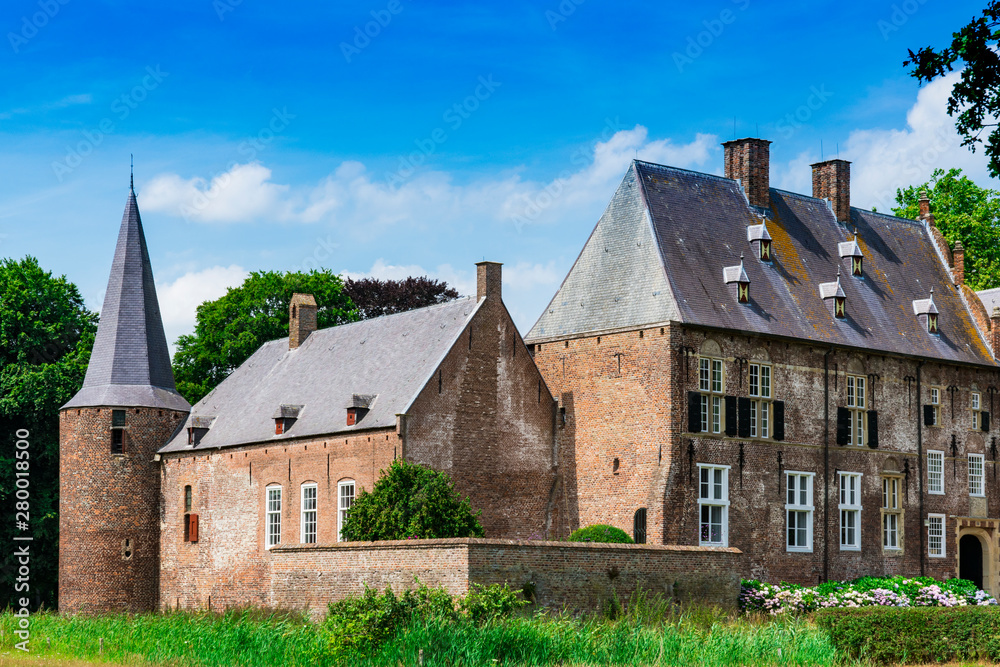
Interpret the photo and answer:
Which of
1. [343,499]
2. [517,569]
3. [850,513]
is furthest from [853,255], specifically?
[517,569]

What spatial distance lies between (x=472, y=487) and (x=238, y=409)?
10.0 meters

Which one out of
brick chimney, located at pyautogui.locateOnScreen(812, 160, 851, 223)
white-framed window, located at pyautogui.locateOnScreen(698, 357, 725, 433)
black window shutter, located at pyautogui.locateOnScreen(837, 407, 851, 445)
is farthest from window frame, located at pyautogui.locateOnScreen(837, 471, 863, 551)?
brick chimney, located at pyautogui.locateOnScreen(812, 160, 851, 223)

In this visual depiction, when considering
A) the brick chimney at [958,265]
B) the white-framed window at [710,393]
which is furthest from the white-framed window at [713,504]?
the brick chimney at [958,265]

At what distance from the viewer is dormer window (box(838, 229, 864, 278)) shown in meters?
37.5

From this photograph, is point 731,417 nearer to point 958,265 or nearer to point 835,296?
point 835,296

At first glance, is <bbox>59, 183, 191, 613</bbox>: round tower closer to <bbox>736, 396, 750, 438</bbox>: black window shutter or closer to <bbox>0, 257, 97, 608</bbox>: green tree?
<bbox>0, 257, 97, 608</bbox>: green tree

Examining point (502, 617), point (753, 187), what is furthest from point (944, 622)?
point (753, 187)

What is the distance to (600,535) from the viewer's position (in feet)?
96.7

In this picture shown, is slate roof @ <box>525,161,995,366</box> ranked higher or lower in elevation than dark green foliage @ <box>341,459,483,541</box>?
higher

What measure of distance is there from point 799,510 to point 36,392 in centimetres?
2352

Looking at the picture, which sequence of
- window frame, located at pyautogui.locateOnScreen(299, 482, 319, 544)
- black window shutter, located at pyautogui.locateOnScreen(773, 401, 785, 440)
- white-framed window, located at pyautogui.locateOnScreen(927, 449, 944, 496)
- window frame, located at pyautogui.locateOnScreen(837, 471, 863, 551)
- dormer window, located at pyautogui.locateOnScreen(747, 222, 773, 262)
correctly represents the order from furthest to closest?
white-framed window, located at pyautogui.locateOnScreen(927, 449, 944, 496) → dormer window, located at pyautogui.locateOnScreen(747, 222, 773, 262) → window frame, located at pyautogui.locateOnScreen(837, 471, 863, 551) → window frame, located at pyautogui.locateOnScreen(299, 482, 319, 544) → black window shutter, located at pyautogui.locateOnScreen(773, 401, 785, 440)

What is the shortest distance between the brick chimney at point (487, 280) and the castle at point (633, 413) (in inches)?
3.4

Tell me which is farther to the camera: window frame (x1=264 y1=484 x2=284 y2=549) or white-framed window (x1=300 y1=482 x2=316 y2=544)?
window frame (x1=264 y1=484 x2=284 y2=549)

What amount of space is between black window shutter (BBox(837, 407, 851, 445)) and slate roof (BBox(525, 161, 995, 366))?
69.4 inches
